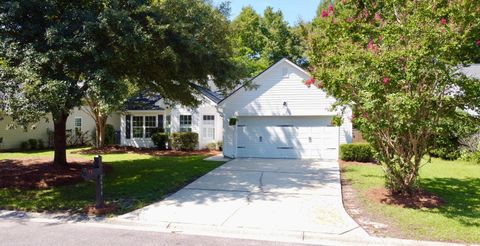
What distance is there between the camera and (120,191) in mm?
9758

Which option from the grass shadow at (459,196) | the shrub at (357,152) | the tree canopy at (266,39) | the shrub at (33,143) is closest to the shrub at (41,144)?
the shrub at (33,143)

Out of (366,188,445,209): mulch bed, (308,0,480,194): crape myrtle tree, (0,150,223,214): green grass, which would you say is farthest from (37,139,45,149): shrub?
(366,188,445,209): mulch bed

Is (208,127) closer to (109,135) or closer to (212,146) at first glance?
(212,146)

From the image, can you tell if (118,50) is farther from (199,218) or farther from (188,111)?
(188,111)

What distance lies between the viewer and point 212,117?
21469mm

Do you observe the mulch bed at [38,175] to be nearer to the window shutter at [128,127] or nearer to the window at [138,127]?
the window at [138,127]

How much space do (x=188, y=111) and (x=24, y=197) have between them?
12592 millimetres

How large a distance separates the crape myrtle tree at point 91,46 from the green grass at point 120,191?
200 cm

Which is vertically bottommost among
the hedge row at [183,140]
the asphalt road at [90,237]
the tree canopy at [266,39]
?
the asphalt road at [90,237]

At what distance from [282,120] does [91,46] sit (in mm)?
10615

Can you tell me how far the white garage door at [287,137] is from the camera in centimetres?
1709

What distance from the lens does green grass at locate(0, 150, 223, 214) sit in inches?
329

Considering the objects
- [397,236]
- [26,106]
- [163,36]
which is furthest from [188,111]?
[397,236]

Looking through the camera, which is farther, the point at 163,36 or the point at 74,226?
the point at 163,36
